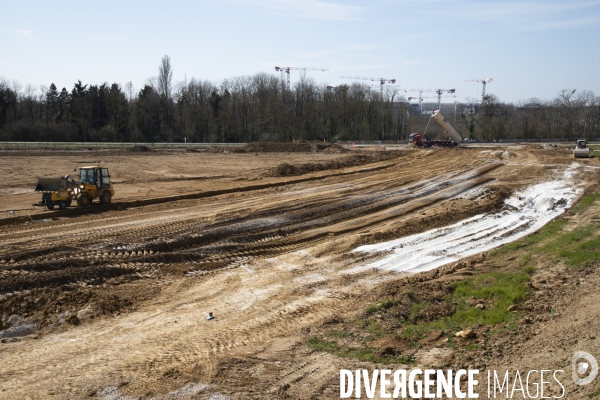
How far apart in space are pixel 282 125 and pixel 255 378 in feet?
307

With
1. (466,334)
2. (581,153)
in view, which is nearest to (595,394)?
(466,334)

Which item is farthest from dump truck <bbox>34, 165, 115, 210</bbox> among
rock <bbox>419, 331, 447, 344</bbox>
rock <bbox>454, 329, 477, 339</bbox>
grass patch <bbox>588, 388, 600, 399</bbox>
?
grass patch <bbox>588, 388, 600, 399</bbox>

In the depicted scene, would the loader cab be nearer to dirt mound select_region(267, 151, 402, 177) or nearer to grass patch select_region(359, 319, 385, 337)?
dirt mound select_region(267, 151, 402, 177)

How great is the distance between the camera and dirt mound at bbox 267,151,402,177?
38906 mm

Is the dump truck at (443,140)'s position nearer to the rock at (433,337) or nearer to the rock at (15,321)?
the rock at (433,337)

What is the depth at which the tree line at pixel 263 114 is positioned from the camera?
93562 mm

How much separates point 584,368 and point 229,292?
8.95 meters

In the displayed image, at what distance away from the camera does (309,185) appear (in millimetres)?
33125

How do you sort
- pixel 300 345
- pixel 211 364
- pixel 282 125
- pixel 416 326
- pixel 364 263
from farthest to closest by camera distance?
pixel 282 125 → pixel 364 263 → pixel 416 326 → pixel 300 345 → pixel 211 364

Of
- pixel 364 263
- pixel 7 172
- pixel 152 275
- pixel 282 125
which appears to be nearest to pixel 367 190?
pixel 364 263

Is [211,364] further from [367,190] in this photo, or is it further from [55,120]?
[55,120]

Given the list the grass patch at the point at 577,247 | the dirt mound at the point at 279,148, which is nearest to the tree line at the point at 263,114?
the dirt mound at the point at 279,148

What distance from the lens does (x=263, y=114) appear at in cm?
10144

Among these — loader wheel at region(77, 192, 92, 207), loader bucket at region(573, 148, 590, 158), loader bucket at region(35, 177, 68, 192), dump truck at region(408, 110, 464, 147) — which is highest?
dump truck at region(408, 110, 464, 147)
